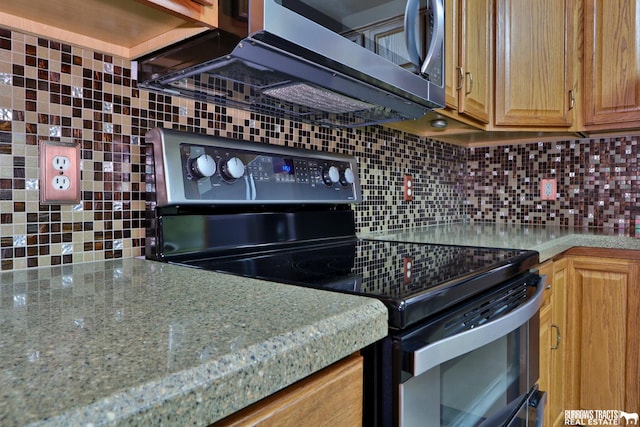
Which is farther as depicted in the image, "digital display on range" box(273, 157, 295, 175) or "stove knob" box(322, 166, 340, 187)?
"stove knob" box(322, 166, 340, 187)

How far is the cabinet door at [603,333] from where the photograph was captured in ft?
4.97

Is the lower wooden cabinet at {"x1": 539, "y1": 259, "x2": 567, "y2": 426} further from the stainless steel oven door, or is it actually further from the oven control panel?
the oven control panel

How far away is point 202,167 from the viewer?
914 millimetres

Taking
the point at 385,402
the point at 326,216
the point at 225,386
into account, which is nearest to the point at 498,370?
the point at 385,402

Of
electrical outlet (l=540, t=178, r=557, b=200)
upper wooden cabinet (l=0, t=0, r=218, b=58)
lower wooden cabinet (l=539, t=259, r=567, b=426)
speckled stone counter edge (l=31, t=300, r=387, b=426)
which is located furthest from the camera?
electrical outlet (l=540, t=178, r=557, b=200)

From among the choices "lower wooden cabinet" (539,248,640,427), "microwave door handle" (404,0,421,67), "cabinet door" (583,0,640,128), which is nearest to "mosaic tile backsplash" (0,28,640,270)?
"microwave door handle" (404,0,421,67)

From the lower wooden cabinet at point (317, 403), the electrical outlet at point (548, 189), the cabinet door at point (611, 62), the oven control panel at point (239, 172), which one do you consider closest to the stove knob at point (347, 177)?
the oven control panel at point (239, 172)

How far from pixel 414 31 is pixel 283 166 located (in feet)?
1.61

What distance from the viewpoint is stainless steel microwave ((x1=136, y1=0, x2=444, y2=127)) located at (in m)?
0.75

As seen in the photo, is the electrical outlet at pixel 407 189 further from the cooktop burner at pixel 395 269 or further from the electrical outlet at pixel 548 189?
the electrical outlet at pixel 548 189

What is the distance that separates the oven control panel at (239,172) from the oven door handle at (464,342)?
569 millimetres

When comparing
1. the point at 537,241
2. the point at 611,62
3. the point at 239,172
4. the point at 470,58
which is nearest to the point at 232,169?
the point at 239,172

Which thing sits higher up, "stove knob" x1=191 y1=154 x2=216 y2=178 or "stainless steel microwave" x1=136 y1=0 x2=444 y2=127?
"stainless steel microwave" x1=136 y1=0 x2=444 y2=127

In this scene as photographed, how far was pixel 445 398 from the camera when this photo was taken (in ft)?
2.24
